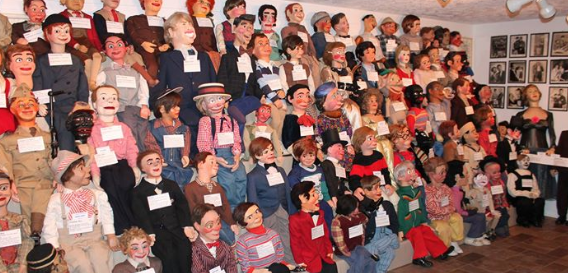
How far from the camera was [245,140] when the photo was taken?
17.0 feet

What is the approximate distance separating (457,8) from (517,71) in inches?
84.5

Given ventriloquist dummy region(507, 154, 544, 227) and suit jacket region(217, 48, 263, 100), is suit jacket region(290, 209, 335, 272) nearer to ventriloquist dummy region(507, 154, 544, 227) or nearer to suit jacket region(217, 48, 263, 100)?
suit jacket region(217, 48, 263, 100)

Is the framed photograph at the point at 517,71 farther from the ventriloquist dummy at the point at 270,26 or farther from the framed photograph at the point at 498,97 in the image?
the ventriloquist dummy at the point at 270,26

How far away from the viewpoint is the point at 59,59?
4305mm

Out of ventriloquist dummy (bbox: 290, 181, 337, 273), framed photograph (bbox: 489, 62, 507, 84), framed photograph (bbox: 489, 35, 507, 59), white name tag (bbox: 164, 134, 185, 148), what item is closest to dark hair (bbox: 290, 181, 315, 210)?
ventriloquist dummy (bbox: 290, 181, 337, 273)

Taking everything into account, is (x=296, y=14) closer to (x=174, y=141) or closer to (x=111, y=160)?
(x=174, y=141)

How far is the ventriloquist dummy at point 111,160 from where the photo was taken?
4215 mm

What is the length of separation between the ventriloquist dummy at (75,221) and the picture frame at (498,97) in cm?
699

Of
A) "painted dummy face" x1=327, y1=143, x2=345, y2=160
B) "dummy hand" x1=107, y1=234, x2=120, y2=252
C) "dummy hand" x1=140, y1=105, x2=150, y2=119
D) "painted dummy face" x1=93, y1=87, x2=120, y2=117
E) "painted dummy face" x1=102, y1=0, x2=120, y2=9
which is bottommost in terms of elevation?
"dummy hand" x1=107, y1=234, x2=120, y2=252

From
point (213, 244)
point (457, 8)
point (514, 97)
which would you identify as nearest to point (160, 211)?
point (213, 244)

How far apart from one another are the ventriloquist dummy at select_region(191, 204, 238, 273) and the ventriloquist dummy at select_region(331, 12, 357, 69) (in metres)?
3.22

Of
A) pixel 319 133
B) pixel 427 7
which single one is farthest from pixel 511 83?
pixel 319 133

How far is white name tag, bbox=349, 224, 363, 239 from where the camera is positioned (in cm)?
506

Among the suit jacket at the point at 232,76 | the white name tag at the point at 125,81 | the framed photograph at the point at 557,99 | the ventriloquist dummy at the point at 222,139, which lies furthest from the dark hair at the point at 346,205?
the framed photograph at the point at 557,99
